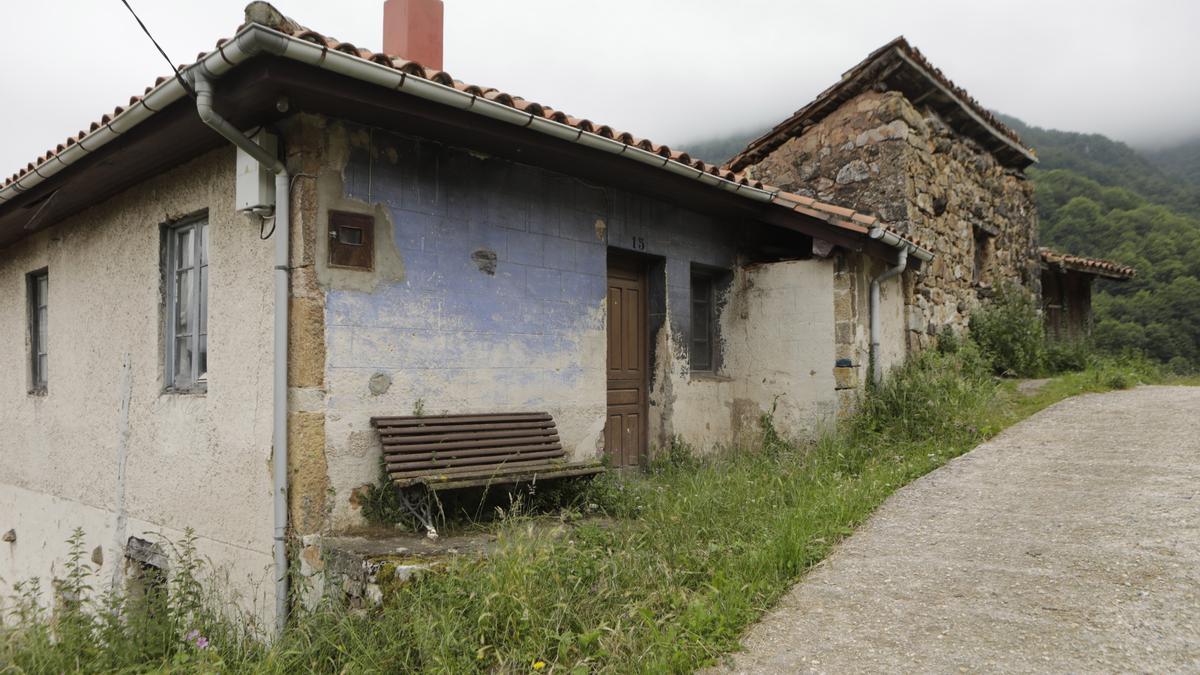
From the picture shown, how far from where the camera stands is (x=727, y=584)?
3625mm

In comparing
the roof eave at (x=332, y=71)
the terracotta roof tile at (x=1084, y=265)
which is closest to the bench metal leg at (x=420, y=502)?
the roof eave at (x=332, y=71)

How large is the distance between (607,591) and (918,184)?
687 cm

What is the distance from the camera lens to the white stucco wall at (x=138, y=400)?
15.3ft

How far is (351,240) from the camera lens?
459 centimetres

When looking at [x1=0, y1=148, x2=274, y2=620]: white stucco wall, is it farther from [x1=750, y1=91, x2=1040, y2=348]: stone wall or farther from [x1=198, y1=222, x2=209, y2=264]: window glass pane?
[x1=750, y1=91, x2=1040, y2=348]: stone wall

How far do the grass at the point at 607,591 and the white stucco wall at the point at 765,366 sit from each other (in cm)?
123

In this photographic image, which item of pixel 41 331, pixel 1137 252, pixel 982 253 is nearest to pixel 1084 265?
pixel 982 253

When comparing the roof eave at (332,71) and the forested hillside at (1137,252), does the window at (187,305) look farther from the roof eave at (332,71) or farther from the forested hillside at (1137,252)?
the forested hillside at (1137,252)

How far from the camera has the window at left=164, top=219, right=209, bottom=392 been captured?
5.34m

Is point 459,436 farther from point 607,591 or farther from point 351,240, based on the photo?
point 607,591

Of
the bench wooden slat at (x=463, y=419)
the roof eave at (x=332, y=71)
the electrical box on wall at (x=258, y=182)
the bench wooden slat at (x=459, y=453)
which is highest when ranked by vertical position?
the roof eave at (x=332, y=71)

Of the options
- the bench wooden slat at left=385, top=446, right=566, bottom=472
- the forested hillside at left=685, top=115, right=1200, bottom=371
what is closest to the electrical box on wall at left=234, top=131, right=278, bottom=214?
the bench wooden slat at left=385, top=446, right=566, bottom=472

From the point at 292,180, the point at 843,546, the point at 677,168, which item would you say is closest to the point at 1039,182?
the point at 677,168

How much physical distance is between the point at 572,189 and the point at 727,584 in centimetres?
348
